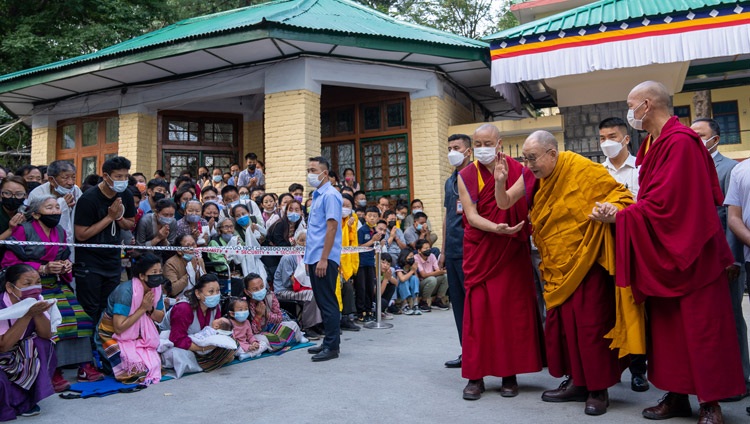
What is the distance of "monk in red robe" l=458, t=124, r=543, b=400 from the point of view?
381 cm

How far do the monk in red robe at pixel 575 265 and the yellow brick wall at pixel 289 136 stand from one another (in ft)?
23.5

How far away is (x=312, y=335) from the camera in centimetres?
656

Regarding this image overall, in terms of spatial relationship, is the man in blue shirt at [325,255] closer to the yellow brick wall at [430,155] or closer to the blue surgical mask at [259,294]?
the blue surgical mask at [259,294]

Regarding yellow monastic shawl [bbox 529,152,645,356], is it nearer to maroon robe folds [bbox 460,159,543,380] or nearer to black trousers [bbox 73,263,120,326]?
maroon robe folds [bbox 460,159,543,380]

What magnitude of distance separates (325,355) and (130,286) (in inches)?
68.6

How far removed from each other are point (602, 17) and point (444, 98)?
351cm

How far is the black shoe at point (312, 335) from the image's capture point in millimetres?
6471

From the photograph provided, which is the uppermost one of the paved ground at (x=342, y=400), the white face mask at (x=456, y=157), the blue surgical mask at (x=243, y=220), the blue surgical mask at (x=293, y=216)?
the white face mask at (x=456, y=157)

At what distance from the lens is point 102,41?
16.0 m

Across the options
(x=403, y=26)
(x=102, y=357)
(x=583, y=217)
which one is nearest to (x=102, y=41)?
(x=403, y=26)

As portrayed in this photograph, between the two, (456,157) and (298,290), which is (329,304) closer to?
(298,290)

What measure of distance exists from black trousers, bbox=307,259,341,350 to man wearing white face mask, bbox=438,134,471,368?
41.5 inches

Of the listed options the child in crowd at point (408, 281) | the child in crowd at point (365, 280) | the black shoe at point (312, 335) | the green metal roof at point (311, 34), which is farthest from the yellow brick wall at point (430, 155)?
the black shoe at point (312, 335)

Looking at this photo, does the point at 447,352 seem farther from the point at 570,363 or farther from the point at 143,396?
the point at 143,396
